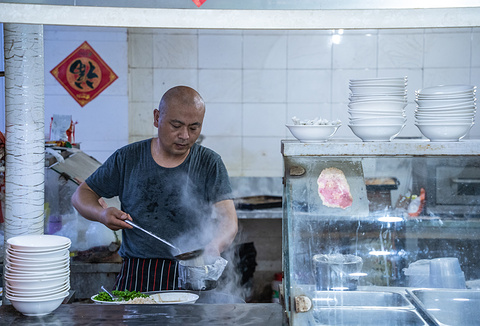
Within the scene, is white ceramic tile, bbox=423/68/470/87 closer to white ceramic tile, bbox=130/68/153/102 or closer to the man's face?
white ceramic tile, bbox=130/68/153/102

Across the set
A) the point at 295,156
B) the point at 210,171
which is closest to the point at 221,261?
the point at 210,171

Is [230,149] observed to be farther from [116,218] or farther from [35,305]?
[35,305]

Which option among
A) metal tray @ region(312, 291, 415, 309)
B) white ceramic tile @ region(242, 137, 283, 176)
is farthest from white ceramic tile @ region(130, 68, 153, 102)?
metal tray @ region(312, 291, 415, 309)

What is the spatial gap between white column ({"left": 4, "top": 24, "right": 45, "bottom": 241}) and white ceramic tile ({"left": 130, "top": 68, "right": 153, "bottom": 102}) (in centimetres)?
317

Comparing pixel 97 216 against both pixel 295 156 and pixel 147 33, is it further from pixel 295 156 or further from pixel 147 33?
pixel 147 33

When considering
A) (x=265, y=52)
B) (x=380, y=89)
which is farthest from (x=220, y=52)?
(x=380, y=89)

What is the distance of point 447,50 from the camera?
19.0 ft

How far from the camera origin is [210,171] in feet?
10.7

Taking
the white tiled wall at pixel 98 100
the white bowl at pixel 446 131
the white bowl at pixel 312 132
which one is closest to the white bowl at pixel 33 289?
the white bowl at pixel 312 132

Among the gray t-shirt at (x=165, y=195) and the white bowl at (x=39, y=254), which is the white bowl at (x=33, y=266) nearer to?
the white bowl at (x=39, y=254)

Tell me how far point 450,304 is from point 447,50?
14.1 feet

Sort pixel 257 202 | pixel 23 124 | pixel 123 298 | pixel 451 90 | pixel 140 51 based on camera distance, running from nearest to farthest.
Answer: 1. pixel 451 90
2. pixel 123 298
3. pixel 23 124
4. pixel 257 202
5. pixel 140 51

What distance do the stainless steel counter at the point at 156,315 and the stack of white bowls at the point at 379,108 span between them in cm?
78

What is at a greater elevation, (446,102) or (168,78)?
(168,78)
